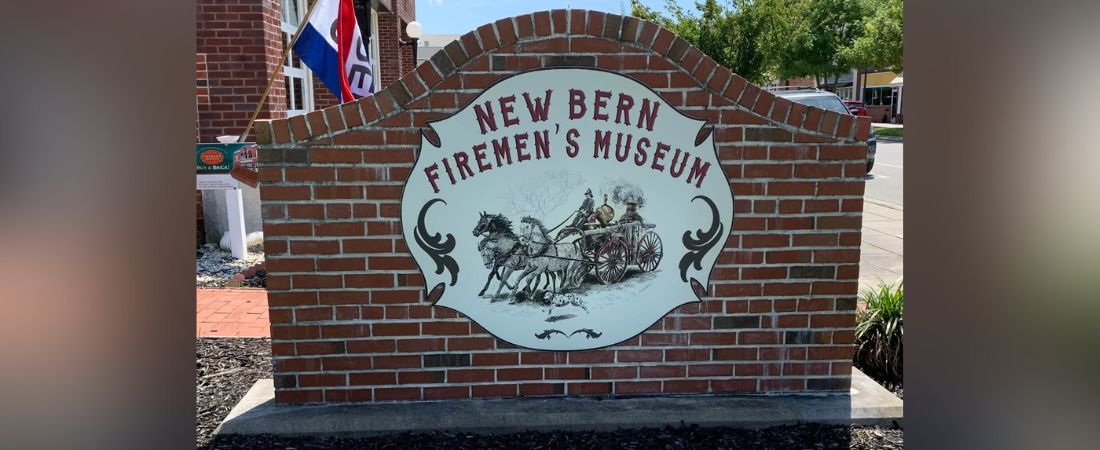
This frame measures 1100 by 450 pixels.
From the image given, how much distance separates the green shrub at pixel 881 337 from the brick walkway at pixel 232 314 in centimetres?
380

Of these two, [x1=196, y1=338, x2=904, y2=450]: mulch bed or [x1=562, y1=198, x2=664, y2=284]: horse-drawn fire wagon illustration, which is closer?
[x1=196, y1=338, x2=904, y2=450]: mulch bed

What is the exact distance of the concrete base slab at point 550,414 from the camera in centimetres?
343

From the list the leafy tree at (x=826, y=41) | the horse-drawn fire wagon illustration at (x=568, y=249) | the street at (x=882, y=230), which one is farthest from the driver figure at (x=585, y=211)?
the leafy tree at (x=826, y=41)

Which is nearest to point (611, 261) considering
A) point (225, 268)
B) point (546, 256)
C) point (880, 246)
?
point (546, 256)

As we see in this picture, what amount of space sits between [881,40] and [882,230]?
24.4 m

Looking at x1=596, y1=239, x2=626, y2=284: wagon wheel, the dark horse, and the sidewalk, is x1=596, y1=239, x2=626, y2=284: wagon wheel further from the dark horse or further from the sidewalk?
the sidewalk

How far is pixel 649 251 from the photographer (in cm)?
359

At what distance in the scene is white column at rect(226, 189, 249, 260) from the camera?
6.79 meters

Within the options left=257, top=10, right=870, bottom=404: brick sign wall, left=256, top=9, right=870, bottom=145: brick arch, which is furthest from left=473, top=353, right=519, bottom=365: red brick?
left=256, top=9, right=870, bottom=145: brick arch

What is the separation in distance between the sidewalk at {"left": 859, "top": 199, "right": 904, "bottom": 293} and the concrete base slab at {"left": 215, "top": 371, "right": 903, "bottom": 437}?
2.20 meters

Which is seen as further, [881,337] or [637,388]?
[881,337]

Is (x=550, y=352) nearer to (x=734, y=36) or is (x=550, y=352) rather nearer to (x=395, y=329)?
(x=395, y=329)

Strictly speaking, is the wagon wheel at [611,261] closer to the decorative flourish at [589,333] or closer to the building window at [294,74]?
the decorative flourish at [589,333]
